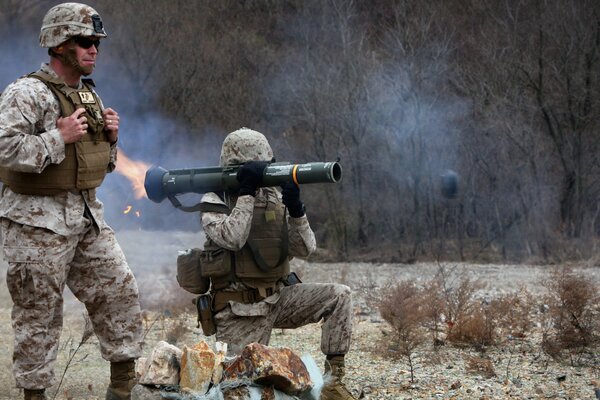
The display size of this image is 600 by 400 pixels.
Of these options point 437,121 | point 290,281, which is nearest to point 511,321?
point 290,281

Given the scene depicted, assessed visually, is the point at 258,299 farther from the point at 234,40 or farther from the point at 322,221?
the point at 234,40

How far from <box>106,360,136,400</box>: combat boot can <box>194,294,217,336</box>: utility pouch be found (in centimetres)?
50

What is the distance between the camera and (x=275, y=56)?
1105 inches

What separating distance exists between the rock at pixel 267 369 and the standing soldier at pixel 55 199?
1.10m

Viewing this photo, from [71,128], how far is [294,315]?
1784 millimetres

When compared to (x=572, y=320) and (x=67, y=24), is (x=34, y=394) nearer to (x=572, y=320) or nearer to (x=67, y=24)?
(x=67, y=24)

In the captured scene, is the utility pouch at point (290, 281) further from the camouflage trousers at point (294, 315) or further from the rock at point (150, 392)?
the rock at point (150, 392)

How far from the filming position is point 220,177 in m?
5.87

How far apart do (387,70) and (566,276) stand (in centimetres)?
1486

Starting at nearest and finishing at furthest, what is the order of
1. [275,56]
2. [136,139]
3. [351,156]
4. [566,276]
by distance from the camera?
1. [566,276]
2. [351,156]
3. [136,139]
4. [275,56]

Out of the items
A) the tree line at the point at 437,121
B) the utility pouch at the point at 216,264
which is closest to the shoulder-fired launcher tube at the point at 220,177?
the utility pouch at the point at 216,264

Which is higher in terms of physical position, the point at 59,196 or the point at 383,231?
the point at 383,231


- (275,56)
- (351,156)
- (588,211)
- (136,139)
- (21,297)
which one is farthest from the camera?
(275,56)

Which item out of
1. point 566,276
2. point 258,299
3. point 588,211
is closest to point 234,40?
point 588,211
